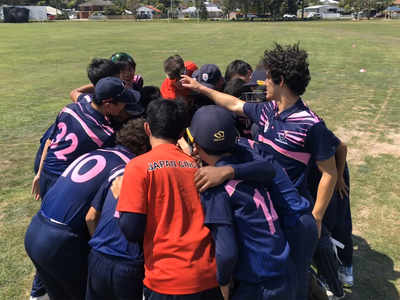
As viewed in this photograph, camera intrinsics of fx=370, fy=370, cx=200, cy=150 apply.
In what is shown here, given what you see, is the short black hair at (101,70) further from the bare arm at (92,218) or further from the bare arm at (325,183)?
the bare arm at (325,183)

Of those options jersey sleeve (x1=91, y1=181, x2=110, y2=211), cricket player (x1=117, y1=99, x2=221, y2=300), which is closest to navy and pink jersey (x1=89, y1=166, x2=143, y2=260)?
jersey sleeve (x1=91, y1=181, x2=110, y2=211)

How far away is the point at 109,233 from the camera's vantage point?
2.65 metres

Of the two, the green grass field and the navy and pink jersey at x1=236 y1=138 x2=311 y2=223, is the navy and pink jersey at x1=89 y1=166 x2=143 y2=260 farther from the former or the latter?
the green grass field

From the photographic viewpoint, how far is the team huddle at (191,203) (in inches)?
89.8

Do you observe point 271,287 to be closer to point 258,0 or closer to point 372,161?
point 372,161

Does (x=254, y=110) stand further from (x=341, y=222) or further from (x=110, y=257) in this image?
(x=110, y=257)

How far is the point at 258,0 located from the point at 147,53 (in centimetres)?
6971

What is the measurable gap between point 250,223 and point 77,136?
2.13 metres

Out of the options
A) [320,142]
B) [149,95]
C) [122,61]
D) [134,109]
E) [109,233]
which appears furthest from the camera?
[122,61]

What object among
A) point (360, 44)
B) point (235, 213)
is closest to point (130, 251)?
point (235, 213)

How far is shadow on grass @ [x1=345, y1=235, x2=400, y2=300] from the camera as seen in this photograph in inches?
162

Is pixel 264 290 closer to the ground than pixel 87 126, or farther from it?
closer to the ground

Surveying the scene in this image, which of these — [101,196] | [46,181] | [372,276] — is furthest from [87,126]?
[372,276]

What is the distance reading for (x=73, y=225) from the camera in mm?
2924
